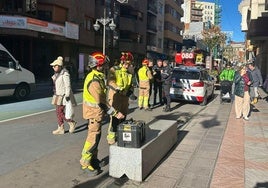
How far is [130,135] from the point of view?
5.31 metres

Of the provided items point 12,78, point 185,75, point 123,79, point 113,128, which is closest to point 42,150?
point 113,128

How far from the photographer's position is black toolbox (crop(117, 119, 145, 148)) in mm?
5285

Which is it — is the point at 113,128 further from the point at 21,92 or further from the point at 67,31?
the point at 67,31

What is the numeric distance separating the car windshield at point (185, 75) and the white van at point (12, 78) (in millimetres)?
6342

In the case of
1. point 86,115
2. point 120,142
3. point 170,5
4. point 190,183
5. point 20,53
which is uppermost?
point 170,5

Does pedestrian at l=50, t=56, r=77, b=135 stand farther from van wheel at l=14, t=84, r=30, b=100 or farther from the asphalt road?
van wheel at l=14, t=84, r=30, b=100

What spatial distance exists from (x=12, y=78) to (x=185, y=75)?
23.8ft

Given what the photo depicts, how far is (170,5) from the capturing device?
228 ft

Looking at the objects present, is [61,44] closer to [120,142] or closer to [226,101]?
[226,101]

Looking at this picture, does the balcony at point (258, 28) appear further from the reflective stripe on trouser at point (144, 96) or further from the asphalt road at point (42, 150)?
the asphalt road at point (42, 150)

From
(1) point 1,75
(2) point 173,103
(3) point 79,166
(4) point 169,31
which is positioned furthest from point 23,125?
(4) point 169,31

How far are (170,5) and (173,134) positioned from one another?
65.0 meters

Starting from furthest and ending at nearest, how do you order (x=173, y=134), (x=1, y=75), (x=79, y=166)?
(x=1, y=75)
(x=173, y=134)
(x=79, y=166)

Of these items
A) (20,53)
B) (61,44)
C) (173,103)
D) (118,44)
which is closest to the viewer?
(173,103)
